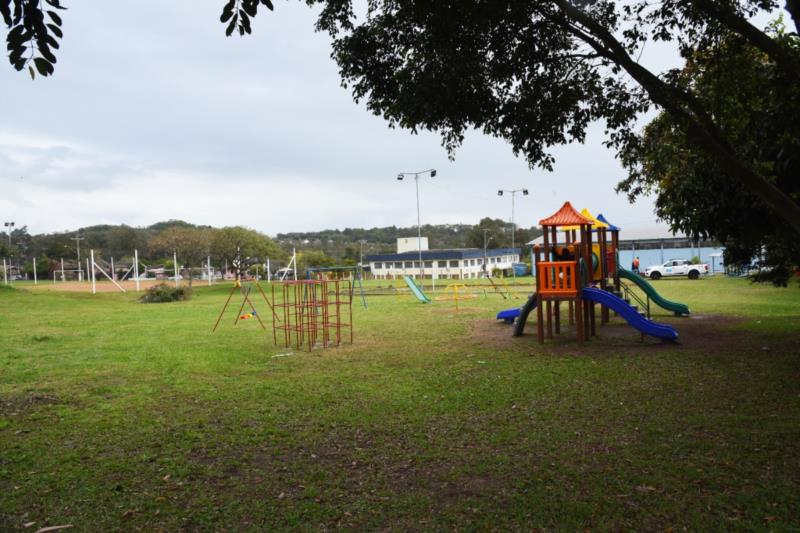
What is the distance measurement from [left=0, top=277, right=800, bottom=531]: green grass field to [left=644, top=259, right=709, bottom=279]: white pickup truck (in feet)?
99.7

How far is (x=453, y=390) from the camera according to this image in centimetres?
845

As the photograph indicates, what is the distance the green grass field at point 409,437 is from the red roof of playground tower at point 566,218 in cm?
278

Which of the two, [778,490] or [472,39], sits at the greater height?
[472,39]

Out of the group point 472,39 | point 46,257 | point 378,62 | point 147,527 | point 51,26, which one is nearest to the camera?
point 51,26

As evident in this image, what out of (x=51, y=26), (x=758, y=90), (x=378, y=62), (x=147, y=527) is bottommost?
(x=147, y=527)

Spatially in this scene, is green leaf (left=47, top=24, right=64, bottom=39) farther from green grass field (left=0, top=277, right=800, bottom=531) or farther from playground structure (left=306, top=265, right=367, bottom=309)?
playground structure (left=306, top=265, right=367, bottom=309)

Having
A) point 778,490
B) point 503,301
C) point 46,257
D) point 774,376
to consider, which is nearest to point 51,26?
point 778,490

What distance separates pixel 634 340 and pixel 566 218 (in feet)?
10.3

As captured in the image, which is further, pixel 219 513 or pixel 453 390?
pixel 453 390

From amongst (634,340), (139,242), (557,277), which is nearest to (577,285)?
(557,277)

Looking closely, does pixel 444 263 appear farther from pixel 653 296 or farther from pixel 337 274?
pixel 653 296

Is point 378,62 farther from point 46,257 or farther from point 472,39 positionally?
point 46,257

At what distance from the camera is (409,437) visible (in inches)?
248

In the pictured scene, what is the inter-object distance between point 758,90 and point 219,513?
832 centimetres
